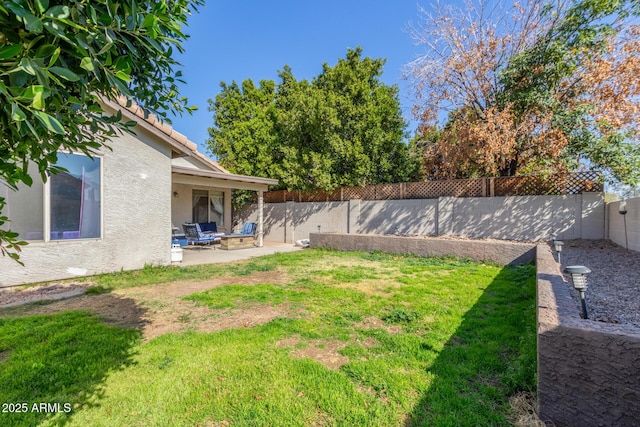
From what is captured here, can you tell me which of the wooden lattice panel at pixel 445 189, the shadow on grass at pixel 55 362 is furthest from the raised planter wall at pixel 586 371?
the wooden lattice panel at pixel 445 189

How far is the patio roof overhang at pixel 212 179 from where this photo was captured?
991 cm

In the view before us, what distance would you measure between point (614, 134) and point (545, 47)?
3.28 meters

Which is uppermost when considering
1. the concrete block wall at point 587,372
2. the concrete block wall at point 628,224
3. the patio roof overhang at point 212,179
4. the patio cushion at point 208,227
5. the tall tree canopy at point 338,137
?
the tall tree canopy at point 338,137

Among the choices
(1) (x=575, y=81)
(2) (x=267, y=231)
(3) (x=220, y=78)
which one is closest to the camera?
(1) (x=575, y=81)

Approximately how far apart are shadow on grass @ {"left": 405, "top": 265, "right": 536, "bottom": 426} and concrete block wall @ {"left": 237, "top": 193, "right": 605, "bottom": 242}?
20.1 ft

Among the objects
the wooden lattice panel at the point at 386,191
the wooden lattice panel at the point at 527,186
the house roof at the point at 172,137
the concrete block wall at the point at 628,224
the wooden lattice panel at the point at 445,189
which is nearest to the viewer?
the concrete block wall at the point at 628,224

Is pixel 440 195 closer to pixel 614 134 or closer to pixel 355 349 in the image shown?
pixel 614 134

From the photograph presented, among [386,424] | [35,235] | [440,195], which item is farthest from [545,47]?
[35,235]

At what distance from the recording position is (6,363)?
3.14 m

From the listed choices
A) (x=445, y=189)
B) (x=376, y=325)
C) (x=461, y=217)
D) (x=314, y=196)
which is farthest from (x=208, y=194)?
(x=376, y=325)

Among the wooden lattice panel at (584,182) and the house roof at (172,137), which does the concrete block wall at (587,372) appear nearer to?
the house roof at (172,137)

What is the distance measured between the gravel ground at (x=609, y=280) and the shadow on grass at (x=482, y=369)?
754 mm

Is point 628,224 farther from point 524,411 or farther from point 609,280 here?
point 524,411

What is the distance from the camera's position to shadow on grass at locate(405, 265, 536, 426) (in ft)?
7.68
